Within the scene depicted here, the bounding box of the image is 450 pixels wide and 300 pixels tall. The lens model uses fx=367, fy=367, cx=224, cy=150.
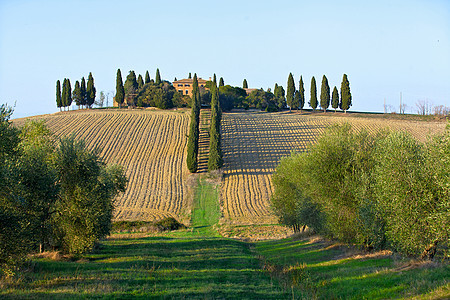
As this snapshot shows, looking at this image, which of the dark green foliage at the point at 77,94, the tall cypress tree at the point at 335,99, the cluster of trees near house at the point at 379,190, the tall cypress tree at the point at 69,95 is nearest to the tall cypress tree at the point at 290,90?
the tall cypress tree at the point at 335,99

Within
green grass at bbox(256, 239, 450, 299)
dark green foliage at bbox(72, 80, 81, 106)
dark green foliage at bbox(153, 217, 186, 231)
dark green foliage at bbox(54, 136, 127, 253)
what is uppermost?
dark green foliage at bbox(72, 80, 81, 106)

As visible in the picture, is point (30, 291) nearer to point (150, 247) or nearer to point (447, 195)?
point (150, 247)

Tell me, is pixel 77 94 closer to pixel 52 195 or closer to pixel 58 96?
pixel 58 96

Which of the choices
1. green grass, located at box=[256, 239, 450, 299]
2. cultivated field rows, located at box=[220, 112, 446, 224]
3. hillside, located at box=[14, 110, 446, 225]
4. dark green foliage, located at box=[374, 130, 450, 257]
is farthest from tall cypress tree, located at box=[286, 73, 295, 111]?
dark green foliage, located at box=[374, 130, 450, 257]

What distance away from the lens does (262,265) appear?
23172 mm

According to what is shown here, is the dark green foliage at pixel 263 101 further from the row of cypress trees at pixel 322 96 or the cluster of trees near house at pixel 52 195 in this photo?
the cluster of trees near house at pixel 52 195

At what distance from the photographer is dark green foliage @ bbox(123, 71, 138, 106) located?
4328 inches

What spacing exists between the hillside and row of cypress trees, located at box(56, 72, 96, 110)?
15952mm

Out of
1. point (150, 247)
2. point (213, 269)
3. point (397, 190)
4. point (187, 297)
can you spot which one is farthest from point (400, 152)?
point (150, 247)

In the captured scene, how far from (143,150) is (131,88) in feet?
168

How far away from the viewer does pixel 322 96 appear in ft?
331

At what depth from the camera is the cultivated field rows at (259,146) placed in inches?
1896

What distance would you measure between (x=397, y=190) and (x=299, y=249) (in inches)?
460

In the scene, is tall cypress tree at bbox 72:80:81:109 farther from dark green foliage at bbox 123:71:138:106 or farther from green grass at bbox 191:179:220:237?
green grass at bbox 191:179:220:237
